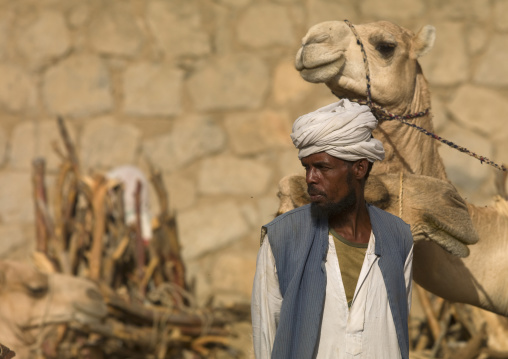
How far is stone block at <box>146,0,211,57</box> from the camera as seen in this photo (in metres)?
6.54

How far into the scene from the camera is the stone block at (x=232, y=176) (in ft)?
21.3

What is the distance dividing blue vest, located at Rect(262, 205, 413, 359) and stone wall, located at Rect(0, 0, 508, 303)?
3.74m

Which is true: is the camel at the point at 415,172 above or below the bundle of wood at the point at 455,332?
above

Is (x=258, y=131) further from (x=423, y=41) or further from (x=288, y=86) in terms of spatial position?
(x=423, y=41)

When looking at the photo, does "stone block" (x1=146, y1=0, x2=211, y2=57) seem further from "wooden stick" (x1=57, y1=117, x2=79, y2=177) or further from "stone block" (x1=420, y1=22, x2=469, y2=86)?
"stone block" (x1=420, y1=22, x2=469, y2=86)

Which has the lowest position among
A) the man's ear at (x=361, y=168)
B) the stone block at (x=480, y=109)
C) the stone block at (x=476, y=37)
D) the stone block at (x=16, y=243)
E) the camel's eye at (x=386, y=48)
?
the man's ear at (x=361, y=168)

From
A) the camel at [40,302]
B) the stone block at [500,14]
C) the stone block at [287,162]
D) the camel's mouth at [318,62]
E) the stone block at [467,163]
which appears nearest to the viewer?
the camel's mouth at [318,62]

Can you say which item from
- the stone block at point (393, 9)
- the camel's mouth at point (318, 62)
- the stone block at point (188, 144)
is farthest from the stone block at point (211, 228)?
the camel's mouth at point (318, 62)

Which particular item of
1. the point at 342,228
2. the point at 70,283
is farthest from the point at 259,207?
the point at 342,228

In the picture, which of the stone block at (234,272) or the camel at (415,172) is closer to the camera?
the camel at (415,172)

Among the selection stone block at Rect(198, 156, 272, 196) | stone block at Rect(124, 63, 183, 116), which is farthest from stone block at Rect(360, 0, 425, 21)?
stone block at Rect(124, 63, 183, 116)

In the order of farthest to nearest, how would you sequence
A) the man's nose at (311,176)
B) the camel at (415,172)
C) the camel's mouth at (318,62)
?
the camel's mouth at (318,62) → the camel at (415,172) → the man's nose at (311,176)

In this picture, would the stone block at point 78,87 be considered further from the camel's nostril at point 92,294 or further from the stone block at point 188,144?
the camel's nostril at point 92,294

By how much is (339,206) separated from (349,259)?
177mm
